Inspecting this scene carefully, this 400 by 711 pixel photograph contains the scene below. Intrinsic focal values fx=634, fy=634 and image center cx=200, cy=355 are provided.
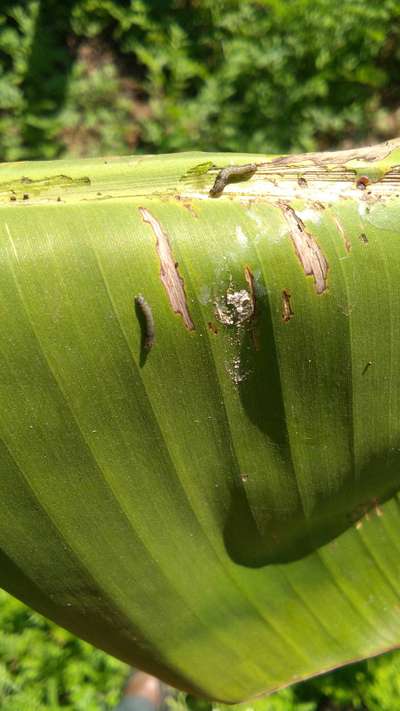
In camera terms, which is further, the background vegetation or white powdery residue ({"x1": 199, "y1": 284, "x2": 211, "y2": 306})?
the background vegetation

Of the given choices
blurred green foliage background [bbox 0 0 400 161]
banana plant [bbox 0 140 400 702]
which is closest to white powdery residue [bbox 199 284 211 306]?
banana plant [bbox 0 140 400 702]

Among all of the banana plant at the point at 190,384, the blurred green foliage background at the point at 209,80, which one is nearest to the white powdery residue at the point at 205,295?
the banana plant at the point at 190,384

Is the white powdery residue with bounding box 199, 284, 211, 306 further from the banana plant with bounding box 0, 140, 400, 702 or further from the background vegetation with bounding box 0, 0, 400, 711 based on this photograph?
the background vegetation with bounding box 0, 0, 400, 711

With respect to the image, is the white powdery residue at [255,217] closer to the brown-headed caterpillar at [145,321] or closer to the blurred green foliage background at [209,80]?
the brown-headed caterpillar at [145,321]

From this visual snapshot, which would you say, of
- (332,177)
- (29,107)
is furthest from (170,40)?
(332,177)

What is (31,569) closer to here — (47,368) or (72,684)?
(47,368)

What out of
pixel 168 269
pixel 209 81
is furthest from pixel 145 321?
pixel 209 81

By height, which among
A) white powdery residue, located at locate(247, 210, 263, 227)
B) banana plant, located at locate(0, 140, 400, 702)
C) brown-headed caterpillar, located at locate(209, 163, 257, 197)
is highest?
brown-headed caterpillar, located at locate(209, 163, 257, 197)
